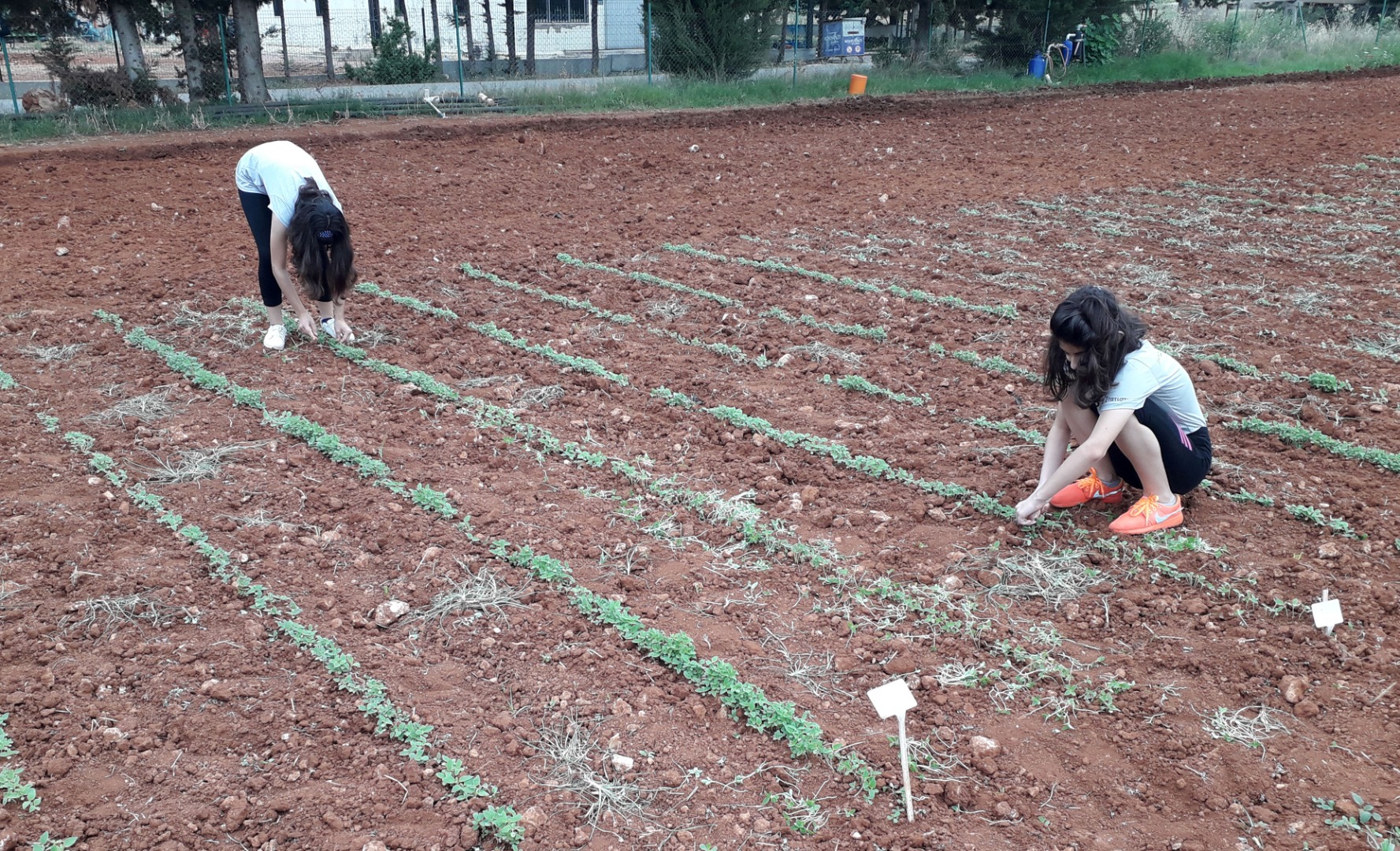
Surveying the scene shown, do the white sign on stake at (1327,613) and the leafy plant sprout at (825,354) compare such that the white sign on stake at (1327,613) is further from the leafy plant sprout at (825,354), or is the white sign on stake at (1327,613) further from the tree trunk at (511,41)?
the tree trunk at (511,41)

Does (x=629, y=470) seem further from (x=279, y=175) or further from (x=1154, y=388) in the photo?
(x=279, y=175)

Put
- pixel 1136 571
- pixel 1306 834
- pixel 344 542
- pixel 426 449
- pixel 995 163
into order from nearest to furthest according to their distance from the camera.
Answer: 1. pixel 1306 834
2. pixel 1136 571
3. pixel 344 542
4. pixel 426 449
5. pixel 995 163

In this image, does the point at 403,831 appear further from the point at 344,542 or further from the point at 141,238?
the point at 141,238

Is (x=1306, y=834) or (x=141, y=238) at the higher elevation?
(x=141, y=238)

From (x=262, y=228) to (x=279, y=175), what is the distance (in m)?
0.40

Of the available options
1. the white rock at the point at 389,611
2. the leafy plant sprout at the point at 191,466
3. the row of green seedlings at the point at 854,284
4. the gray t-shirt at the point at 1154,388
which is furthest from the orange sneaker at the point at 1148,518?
the leafy plant sprout at the point at 191,466

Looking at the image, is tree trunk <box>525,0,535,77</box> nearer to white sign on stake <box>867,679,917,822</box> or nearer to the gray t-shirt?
the gray t-shirt

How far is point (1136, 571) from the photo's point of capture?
3543 millimetres

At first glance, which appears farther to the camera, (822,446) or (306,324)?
(306,324)

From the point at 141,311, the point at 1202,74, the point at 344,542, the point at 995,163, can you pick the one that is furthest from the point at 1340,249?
the point at 1202,74

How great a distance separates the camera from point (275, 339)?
561 cm

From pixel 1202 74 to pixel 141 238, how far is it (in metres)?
21.9

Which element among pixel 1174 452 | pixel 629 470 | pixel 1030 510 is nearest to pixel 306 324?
pixel 629 470

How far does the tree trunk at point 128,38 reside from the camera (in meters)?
15.8
